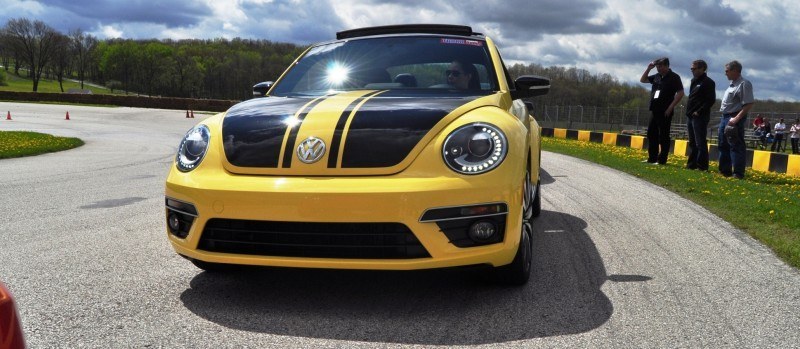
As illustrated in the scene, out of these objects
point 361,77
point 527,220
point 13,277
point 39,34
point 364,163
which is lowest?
point 13,277

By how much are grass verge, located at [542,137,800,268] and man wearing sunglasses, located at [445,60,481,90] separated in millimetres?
2376

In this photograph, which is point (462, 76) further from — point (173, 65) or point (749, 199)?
point (173, 65)

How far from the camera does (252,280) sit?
363 centimetres

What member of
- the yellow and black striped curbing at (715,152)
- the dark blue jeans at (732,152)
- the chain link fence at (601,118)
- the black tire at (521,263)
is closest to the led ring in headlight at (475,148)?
the black tire at (521,263)

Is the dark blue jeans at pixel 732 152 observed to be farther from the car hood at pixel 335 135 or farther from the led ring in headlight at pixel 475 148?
the led ring in headlight at pixel 475 148

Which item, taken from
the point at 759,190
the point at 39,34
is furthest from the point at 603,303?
the point at 39,34

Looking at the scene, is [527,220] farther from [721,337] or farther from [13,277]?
[13,277]

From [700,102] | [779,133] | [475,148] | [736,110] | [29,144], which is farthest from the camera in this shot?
[779,133]

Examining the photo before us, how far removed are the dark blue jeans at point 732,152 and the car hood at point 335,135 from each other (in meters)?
7.77

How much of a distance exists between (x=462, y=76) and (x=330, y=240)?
1852 millimetres

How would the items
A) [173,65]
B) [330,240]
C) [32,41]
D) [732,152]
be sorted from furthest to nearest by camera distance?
[173,65] < [32,41] < [732,152] < [330,240]

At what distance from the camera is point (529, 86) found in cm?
445

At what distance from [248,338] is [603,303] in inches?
68.0

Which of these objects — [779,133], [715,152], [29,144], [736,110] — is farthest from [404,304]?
[779,133]
